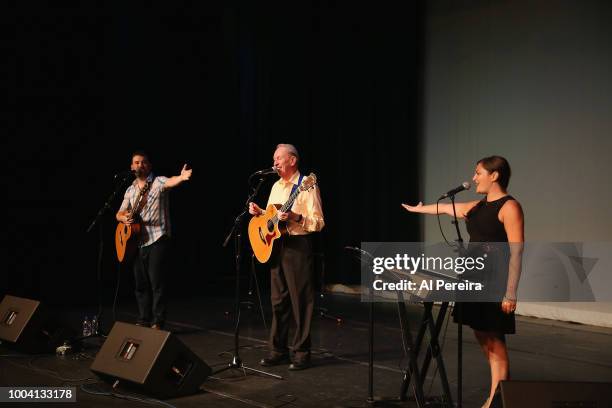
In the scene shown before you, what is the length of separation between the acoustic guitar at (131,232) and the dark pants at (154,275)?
116 mm

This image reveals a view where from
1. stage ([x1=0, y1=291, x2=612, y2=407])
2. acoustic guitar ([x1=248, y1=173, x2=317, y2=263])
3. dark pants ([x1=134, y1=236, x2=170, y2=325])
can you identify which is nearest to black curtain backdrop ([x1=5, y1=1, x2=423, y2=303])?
stage ([x1=0, y1=291, x2=612, y2=407])

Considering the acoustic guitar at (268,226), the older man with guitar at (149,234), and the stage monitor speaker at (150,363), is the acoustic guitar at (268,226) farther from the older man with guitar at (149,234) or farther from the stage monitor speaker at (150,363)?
the older man with guitar at (149,234)

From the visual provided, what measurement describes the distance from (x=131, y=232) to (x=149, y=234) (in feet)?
0.54

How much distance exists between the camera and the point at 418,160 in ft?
29.3

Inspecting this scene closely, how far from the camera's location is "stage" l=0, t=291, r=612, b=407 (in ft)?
13.7

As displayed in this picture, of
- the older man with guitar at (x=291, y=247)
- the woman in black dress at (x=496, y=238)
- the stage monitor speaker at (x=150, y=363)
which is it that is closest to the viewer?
the woman in black dress at (x=496, y=238)

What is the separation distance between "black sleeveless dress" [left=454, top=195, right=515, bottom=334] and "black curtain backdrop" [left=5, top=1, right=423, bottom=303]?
17.4 feet

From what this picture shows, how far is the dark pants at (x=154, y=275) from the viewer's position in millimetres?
5969

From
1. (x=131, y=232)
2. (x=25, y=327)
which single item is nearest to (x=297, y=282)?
Result: (x=131, y=232)

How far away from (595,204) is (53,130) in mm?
6539

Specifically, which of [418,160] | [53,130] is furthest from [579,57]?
[53,130]

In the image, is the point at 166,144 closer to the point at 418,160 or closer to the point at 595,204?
the point at 418,160

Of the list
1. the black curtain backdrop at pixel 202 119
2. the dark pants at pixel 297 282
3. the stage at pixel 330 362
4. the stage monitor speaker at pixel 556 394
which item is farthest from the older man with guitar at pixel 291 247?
the black curtain backdrop at pixel 202 119

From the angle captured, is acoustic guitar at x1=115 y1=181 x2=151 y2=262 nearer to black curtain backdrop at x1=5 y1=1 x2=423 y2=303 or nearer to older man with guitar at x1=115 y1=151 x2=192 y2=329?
older man with guitar at x1=115 y1=151 x2=192 y2=329
